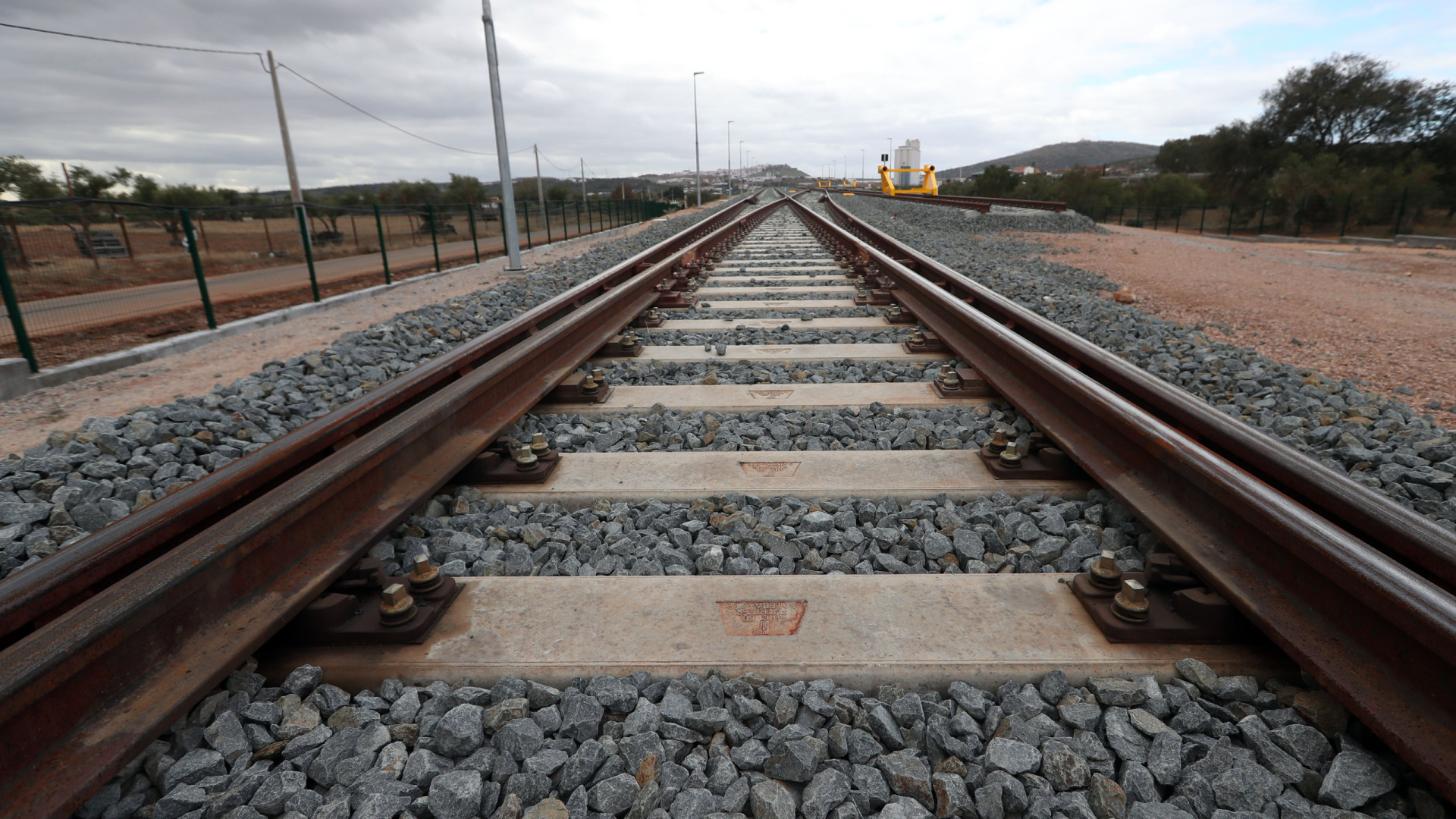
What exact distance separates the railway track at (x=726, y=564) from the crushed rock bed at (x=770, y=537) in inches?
0.5

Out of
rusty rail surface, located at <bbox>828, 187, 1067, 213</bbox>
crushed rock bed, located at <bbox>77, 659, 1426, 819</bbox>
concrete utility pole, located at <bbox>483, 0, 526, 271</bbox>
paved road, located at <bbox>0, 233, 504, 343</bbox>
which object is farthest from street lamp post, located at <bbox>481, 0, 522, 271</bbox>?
rusty rail surface, located at <bbox>828, 187, 1067, 213</bbox>

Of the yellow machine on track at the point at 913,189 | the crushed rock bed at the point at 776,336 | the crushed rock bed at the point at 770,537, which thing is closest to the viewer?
the crushed rock bed at the point at 770,537

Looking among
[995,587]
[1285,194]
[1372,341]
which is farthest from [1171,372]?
[1285,194]

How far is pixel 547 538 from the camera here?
2176 millimetres

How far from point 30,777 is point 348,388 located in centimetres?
328

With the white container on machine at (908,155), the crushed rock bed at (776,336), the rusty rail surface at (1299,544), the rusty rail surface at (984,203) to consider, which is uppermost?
the white container on machine at (908,155)

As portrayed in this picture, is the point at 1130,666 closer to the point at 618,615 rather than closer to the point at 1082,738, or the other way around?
the point at 1082,738

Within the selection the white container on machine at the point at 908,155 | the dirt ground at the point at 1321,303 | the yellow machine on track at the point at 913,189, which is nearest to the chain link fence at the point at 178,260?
the dirt ground at the point at 1321,303

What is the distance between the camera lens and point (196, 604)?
4.79ft

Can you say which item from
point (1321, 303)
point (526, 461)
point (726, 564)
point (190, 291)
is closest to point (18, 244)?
point (190, 291)

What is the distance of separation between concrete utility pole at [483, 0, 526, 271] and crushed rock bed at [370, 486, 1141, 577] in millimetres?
9395

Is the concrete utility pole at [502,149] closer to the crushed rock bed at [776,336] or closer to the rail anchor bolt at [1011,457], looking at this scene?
the crushed rock bed at [776,336]

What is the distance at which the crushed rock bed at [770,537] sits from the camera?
202 centimetres

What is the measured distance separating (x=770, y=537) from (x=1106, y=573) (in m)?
0.87
